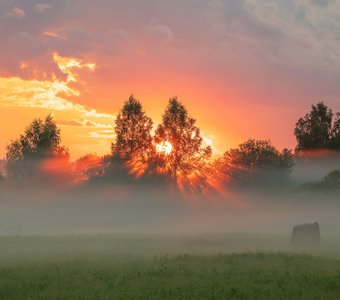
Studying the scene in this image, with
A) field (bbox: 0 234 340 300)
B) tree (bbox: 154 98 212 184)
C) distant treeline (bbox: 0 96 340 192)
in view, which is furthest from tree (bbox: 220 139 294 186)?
field (bbox: 0 234 340 300)

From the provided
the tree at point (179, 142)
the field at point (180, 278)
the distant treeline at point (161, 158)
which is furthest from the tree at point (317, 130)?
the field at point (180, 278)

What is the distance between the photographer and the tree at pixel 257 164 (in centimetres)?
10556

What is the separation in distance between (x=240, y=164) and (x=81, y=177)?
33.9 metres

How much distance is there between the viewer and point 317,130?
114438mm

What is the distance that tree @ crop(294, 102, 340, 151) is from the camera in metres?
115

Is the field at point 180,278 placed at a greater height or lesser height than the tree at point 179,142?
lesser

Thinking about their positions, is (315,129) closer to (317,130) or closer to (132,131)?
(317,130)

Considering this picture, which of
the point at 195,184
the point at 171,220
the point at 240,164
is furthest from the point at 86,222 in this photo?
the point at 240,164

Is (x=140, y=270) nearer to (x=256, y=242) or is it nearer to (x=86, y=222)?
(x=256, y=242)

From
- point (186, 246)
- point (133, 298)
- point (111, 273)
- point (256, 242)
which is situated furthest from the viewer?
point (256, 242)

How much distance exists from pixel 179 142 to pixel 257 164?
23057 mm

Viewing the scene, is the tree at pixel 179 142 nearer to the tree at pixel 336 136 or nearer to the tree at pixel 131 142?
the tree at pixel 131 142

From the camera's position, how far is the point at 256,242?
4881 cm

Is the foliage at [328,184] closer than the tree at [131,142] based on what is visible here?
No
